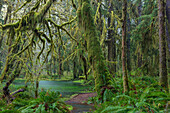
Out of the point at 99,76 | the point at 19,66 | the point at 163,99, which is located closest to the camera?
the point at 163,99

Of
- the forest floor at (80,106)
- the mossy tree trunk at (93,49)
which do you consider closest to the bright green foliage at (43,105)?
the forest floor at (80,106)

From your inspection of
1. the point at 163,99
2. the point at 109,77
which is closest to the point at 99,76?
the point at 109,77

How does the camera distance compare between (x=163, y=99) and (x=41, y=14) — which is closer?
(x=163, y=99)

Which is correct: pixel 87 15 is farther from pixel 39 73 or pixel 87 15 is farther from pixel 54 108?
pixel 54 108

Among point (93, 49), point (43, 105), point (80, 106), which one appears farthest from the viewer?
point (93, 49)

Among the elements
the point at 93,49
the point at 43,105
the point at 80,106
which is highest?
the point at 93,49

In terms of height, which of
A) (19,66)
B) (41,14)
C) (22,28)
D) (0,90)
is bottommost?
(0,90)

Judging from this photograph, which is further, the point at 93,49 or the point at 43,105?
the point at 93,49

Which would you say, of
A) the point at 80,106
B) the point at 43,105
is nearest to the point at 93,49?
the point at 80,106

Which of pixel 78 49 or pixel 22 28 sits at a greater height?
pixel 22 28

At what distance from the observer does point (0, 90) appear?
732 cm

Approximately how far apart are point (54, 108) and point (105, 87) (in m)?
2.60

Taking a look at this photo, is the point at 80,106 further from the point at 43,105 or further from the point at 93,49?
the point at 93,49

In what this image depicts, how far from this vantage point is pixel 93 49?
7.26 m
